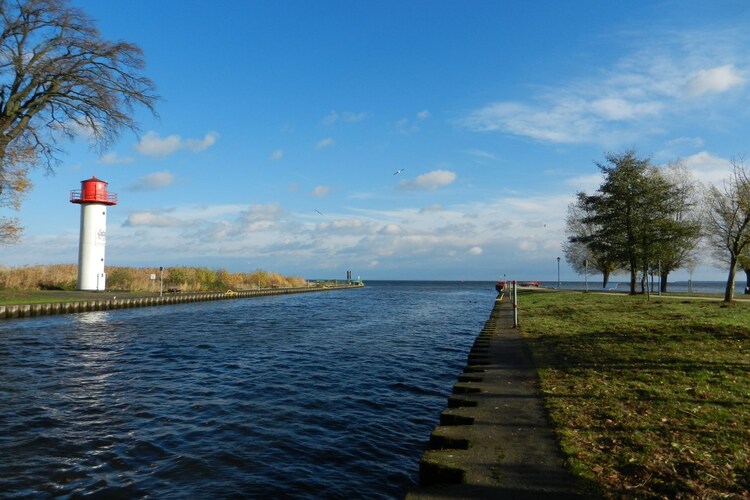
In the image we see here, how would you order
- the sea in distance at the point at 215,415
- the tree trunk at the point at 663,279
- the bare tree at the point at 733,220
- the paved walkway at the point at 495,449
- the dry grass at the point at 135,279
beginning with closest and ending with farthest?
the paved walkway at the point at 495,449, the sea in distance at the point at 215,415, the bare tree at the point at 733,220, the dry grass at the point at 135,279, the tree trunk at the point at 663,279

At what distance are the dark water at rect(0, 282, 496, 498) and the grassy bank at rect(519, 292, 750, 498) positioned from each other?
270 centimetres

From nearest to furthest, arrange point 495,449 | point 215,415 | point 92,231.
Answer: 1. point 495,449
2. point 215,415
3. point 92,231

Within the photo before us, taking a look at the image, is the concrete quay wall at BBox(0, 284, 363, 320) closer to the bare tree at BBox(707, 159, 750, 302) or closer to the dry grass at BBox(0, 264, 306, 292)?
the dry grass at BBox(0, 264, 306, 292)

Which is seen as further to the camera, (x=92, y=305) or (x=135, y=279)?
(x=135, y=279)

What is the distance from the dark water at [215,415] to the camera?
671 cm

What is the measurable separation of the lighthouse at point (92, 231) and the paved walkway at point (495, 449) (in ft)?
139

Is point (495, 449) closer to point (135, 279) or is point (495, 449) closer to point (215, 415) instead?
point (215, 415)

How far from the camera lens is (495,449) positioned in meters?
5.93

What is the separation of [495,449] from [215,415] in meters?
6.28

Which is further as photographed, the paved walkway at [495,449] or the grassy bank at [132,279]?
the grassy bank at [132,279]

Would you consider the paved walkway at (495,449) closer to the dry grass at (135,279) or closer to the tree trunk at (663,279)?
the tree trunk at (663,279)

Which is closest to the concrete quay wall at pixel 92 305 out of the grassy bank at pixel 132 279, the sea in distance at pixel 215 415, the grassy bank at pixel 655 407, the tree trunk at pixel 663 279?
the grassy bank at pixel 132 279

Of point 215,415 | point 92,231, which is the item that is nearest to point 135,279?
point 92,231

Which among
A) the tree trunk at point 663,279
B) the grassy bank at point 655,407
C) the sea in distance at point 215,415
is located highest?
the tree trunk at point 663,279
